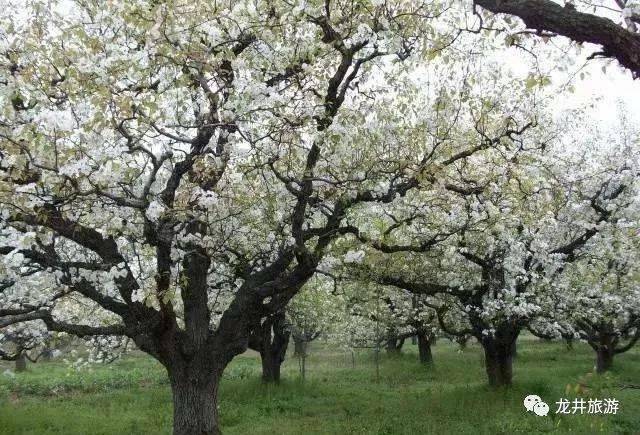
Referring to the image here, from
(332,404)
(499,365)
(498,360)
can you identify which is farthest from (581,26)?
(332,404)

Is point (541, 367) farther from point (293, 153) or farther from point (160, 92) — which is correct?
point (160, 92)

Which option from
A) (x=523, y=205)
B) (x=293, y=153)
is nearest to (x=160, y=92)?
(x=293, y=153)

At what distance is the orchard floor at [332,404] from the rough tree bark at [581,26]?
8.67 metres

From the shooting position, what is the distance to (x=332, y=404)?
2584cm

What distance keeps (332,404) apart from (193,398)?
45.3 ft

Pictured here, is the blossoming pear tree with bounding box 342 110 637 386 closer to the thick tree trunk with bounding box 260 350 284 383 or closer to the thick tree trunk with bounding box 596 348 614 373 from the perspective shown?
the thick tree trunk with bounding box 260 350 284 383

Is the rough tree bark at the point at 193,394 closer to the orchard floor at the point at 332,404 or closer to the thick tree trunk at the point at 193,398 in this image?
the thick tree trunk at the point at 193,398

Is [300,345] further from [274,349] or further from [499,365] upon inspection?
[499,365]

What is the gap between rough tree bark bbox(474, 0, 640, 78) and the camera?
4.93 m

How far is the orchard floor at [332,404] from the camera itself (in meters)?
19.4

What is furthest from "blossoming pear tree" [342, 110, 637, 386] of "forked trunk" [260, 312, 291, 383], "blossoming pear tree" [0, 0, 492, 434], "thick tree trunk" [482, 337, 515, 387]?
"forked trunk" [260, 312, 291, 383]

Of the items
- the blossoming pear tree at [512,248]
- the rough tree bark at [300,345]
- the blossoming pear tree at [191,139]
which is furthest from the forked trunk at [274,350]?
the blossoming pear tree at [191,139]

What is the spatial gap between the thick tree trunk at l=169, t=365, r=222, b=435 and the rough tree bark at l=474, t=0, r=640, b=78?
34.7 ft

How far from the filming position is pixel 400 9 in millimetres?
10062
